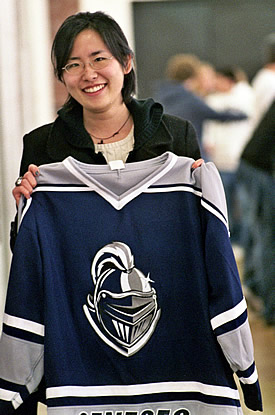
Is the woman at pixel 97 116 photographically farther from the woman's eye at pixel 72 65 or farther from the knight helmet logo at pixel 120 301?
the knight helmet logo at pixel 120 301

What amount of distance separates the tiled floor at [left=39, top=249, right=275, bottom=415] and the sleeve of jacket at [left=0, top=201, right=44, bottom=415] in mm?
1501

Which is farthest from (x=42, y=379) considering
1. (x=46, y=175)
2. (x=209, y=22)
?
→ (x=209, y=22)

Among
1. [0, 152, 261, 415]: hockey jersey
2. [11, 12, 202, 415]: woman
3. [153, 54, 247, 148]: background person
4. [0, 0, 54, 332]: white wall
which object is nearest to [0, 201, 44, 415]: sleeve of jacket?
[0, 152, 261, 415]: hockey jersey

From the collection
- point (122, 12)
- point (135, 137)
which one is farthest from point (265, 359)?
point (122, 12)

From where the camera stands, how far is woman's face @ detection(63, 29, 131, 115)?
86.7 inches

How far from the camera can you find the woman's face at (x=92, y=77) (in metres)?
2.20

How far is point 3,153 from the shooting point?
414 centimetres

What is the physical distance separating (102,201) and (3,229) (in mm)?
1904

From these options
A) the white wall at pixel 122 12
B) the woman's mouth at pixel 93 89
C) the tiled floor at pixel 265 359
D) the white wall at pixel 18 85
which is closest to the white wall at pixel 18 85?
the white wall at pixel 18 85

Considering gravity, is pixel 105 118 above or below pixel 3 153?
above

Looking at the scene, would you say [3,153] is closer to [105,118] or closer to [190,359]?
[105,118]

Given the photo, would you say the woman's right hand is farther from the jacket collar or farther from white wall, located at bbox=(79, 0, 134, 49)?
white wall, located at bbox=(79, 0, 134, 49)

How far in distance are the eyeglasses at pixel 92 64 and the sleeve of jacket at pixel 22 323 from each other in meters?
0.44

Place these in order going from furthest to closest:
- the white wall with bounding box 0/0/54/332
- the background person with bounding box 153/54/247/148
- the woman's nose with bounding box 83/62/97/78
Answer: the background person with bounding box 153/54/247/148
the white wall with bounding box 0/0/54/332
the woman's nose with bounding box 83/62/97/78
